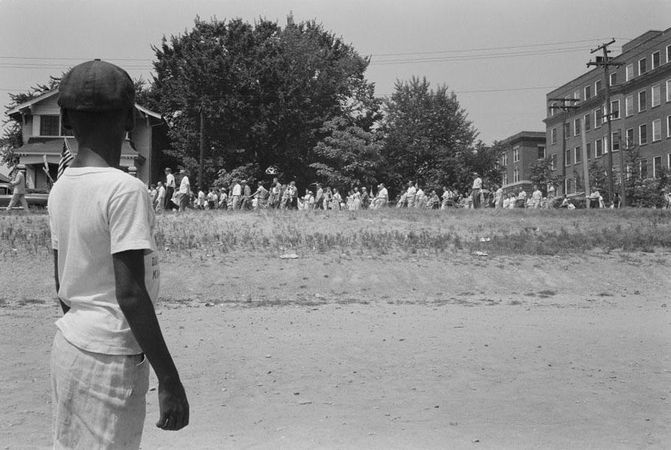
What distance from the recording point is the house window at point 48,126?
42.4m

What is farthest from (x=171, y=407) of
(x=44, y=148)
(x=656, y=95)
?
(x=656, y=95)

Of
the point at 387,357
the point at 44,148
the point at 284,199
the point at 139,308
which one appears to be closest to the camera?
the point at 139,308

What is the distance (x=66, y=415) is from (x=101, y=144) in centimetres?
100

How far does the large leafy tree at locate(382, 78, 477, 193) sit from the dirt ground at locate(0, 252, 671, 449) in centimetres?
3975

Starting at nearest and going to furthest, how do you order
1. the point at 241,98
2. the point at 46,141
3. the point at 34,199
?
1. the point at 34,199
2. the point at 46,141
3. the point at 241,98

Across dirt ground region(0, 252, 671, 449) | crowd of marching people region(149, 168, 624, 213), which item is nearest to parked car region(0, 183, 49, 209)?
crowd of marching people region(149, 168, 624, 213)

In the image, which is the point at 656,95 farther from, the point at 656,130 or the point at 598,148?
the point at 598,148

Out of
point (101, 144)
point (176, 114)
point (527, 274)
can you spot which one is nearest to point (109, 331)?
point (101, 144)

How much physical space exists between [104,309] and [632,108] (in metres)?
72.1

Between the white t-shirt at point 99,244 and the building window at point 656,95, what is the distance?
2651 inches

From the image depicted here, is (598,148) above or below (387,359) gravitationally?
above

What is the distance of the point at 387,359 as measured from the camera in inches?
339

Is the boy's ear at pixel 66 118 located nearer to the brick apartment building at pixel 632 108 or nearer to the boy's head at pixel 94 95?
the boy's head at pixel 94 95

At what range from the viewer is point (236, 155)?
49.7 meters
